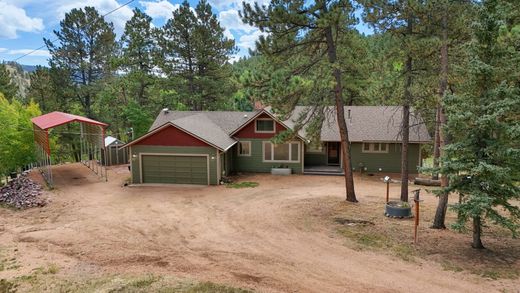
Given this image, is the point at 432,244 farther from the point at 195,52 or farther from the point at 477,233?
the point at 195,52

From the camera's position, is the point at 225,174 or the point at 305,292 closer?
the point at 305,292

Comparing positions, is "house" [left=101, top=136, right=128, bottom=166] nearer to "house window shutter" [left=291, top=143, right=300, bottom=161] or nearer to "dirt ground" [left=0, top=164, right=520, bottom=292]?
"dirt ground" [left=0, top=164, right=520, bottom=292]

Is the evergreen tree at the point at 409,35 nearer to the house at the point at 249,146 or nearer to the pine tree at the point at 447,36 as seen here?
the pine tree at the point at 447,36

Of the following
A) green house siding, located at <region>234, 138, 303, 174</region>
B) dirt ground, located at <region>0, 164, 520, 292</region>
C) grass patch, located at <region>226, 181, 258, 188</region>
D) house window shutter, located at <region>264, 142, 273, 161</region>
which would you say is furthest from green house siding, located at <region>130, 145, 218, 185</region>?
house window shutter, located at <region>264, 142, 273, 161</region>

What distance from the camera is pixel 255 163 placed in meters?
23.2

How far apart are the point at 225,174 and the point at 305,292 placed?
14.5 m

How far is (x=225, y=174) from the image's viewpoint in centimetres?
2123

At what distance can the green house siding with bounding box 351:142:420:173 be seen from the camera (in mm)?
22594

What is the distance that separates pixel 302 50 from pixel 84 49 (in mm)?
25772

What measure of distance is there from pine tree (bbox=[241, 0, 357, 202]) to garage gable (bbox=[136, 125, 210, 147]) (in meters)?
6.83

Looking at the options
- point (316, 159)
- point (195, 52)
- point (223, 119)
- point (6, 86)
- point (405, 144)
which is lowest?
point (316, 159)

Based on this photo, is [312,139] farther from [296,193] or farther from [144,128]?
[144,128]

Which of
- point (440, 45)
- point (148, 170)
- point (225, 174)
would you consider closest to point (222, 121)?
point (225, 174)

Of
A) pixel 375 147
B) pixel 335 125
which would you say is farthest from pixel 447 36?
pixel 335 125
